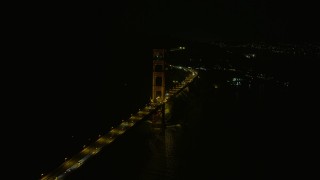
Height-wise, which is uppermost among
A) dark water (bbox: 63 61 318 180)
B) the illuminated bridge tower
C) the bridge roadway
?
the illuminated bridge tower

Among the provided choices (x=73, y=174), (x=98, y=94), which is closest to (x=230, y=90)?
(x=98, y=94)

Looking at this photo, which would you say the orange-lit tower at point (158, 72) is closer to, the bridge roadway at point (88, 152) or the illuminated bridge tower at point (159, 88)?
the illuminated bridge tower at point (159, 88)

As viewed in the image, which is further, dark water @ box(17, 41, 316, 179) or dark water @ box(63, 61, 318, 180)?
dark water @ box(17, 41, 316, 179)

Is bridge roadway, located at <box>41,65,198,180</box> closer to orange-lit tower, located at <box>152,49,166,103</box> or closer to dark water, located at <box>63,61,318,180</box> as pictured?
dark water, located at <box>63,61,318,180</box>

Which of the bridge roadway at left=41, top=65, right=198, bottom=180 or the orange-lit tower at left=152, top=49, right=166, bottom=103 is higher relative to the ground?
the orange-lit tower at left=152, top=49, right=166, bottom=103

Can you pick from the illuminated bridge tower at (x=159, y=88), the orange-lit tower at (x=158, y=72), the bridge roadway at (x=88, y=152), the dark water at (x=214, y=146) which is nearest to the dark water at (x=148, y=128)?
the dark water at (x=214, y=146)

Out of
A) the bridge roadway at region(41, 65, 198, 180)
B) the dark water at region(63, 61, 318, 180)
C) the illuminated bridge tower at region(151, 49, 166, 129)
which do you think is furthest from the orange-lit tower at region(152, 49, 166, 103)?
the bridge roadway at region(41, 65, 198, 180)

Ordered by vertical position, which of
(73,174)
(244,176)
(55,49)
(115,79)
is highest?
(55,49)

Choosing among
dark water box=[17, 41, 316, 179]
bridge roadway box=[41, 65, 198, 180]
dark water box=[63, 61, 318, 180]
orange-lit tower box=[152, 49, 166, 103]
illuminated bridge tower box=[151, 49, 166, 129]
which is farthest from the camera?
orange-lit tower box=[152, 49, 166, 103]

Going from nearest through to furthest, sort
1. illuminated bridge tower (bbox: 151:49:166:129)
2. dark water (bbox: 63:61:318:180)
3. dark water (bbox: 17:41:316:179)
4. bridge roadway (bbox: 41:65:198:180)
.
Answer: bridge roadway (bbox: 41:65:198:180) → dark water (bbox: 63:61:318:180) → dark water (bbox: 17:41:316:179) → illuminated bridge tower (bbox: 151:49:166:129)

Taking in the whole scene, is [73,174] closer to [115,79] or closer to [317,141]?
[317,141]

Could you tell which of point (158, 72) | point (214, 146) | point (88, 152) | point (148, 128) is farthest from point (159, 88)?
point (88, 152)
